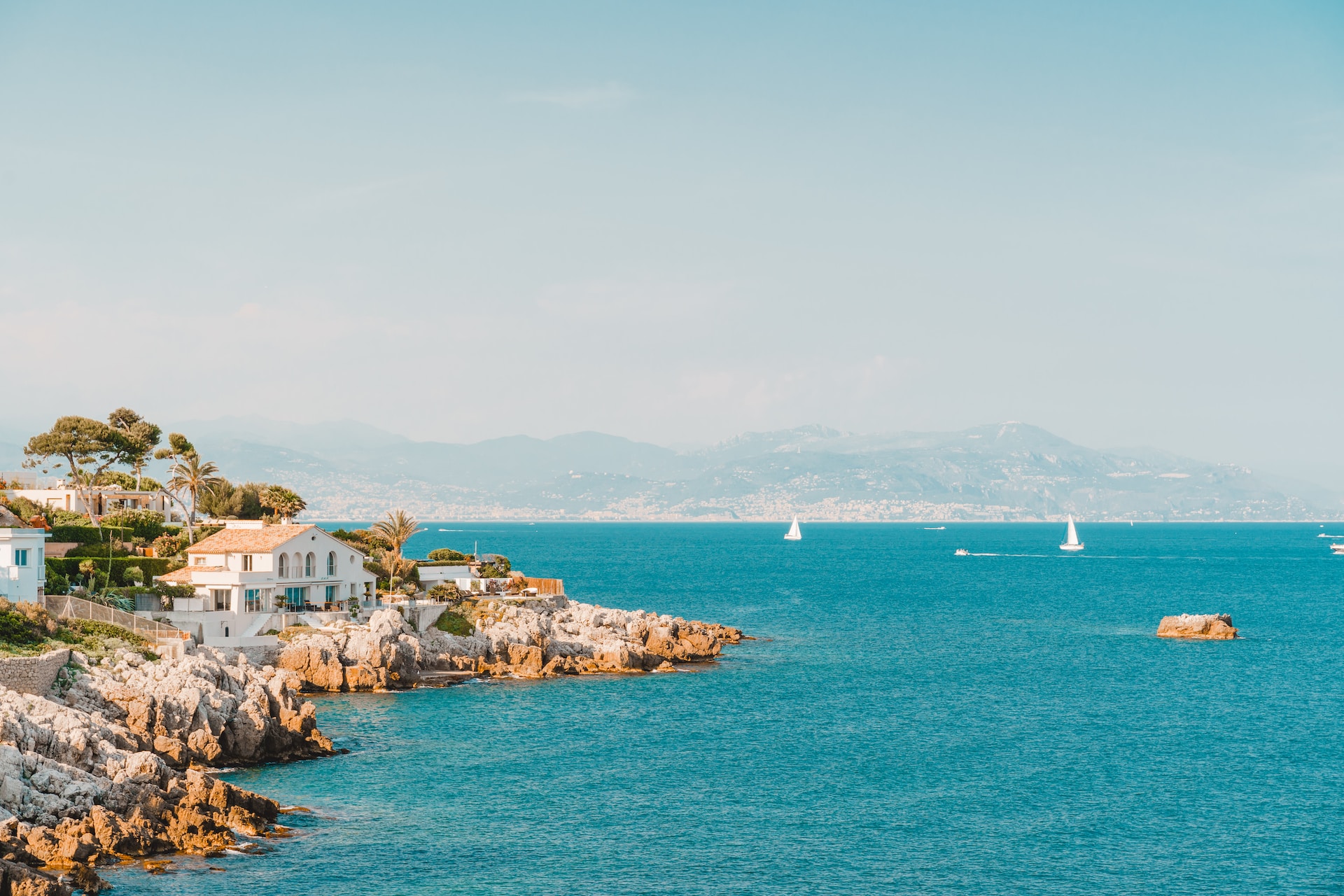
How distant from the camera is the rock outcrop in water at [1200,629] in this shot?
106 meters

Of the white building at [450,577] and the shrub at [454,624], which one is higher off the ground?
the white building at [450,577]

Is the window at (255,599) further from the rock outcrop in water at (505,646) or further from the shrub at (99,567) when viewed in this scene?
the shrub at (99,567)

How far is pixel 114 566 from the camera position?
251ft

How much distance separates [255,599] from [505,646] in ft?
53.1

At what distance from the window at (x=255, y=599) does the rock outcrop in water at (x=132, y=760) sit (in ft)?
62.1

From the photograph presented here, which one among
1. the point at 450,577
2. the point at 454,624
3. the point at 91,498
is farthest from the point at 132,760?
the point at 91,498

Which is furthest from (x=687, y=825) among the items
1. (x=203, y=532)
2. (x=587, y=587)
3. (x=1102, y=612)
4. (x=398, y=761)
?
(x=587, y=587)

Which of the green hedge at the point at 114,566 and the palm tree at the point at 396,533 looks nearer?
the green hedge at the point at 114,566

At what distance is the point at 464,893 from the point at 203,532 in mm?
66099

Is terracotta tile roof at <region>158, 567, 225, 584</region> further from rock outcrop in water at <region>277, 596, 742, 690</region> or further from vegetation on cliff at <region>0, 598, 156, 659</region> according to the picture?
vegetation on cliff at <region>0, 598, 156, 659</region>

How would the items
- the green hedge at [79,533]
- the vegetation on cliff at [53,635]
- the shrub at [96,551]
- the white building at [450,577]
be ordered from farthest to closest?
the white building at [450,577]
the green hedge at [79,533]
the shrub at [96,551]
the vegetation on cliff at [53,635]

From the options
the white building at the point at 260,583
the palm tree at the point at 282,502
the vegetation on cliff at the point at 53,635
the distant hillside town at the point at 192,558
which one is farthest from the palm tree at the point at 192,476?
the vegetation on cliff at the point at 53,635

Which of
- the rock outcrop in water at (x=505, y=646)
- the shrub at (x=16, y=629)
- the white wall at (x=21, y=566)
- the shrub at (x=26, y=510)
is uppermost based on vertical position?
the shrub at (x=26, y=510)

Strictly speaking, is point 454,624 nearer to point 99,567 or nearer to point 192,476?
point 99,567
